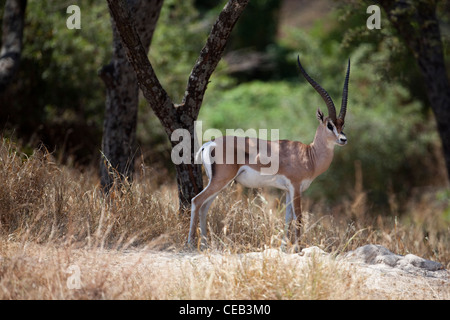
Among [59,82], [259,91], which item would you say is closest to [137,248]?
[59,82]

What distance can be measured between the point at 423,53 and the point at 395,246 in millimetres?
3650

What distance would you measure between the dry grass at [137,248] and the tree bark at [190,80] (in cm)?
42

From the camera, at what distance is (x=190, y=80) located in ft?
21.5

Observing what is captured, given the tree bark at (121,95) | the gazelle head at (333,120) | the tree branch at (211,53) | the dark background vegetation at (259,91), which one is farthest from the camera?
the dark background vegetation at (259,91)

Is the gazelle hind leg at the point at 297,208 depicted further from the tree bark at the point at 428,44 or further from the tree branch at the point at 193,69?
the tree bark at the point at 428,44

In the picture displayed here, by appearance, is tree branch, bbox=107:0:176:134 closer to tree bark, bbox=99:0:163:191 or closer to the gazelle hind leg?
tree bark, bbox=99:0:163:191

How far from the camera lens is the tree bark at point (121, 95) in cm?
774

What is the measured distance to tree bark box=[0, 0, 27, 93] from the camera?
8.85m

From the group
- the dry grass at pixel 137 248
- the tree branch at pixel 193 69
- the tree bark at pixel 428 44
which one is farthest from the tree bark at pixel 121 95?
the tree bark at pixel 428 44

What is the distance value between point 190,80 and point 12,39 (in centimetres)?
425

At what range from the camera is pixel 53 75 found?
39.5ft

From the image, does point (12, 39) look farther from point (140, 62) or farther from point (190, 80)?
point (190, 80)

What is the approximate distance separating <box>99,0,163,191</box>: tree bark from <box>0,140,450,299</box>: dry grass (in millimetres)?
970

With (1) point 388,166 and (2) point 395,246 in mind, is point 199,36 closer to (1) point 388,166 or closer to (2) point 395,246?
(1) point 388,166
